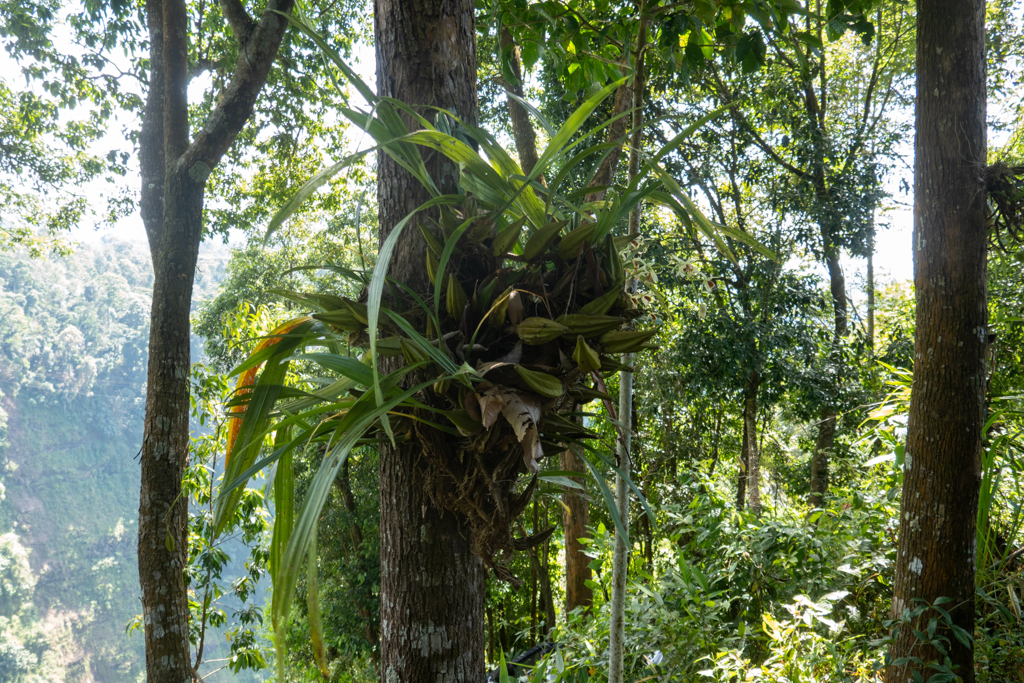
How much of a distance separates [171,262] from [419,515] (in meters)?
A: 2.27

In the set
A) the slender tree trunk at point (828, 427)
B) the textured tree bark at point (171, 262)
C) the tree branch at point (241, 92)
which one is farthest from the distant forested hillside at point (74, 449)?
A: the slender tree trunk at point (828, 427)

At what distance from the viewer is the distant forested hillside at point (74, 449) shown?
2125 centimetres

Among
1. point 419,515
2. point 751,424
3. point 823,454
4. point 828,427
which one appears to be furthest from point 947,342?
point 828,427

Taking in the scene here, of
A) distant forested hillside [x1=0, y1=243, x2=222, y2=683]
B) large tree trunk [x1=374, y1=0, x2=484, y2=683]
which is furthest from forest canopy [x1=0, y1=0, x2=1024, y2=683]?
distant forested hillside [x1=0, y1=243, x2=222, y2=683]

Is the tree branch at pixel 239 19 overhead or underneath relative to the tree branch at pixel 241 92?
overhead

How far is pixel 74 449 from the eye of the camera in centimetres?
2367

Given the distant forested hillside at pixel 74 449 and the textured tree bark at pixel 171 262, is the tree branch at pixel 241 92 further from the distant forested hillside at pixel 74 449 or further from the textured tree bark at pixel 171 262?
the distant forested hillside at pixel 74 449

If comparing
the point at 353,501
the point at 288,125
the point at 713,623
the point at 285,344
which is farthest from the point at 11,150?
the point at 713,623

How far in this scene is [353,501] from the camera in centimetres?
602

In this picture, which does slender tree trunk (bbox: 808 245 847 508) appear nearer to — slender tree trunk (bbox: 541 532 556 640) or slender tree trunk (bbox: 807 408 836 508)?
slender tree trunk (bbox: 807 408 836 508)

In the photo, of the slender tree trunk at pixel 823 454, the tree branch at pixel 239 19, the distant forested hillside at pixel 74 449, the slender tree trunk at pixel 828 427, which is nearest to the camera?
the tree branch at pixel 239 19

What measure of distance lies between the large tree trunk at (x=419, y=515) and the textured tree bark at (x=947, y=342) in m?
1.45

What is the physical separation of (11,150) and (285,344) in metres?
5.80

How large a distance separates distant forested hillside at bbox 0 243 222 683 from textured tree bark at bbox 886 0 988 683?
25010 millimetres
